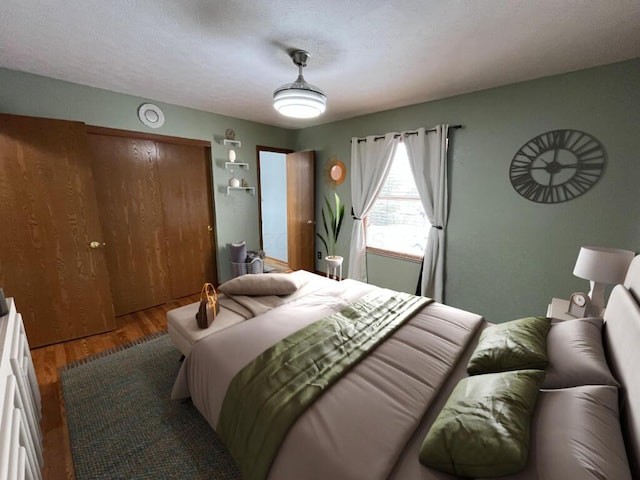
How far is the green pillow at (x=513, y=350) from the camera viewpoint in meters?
1.17

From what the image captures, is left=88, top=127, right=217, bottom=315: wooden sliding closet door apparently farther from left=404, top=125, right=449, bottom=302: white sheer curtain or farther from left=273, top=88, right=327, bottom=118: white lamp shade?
left=404, top=125, right=449, bottom=302: white sheer curtain

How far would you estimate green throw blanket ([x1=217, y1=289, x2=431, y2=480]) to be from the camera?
1.06m

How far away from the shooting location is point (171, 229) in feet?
10.8

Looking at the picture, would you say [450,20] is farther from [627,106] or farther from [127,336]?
[127,336]

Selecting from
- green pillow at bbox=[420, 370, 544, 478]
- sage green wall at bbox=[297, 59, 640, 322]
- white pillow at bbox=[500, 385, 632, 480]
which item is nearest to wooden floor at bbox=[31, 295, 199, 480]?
green pillow at bbox=[420, 370, 544, 478]

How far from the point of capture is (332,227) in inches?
152

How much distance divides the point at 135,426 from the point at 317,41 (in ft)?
8.71

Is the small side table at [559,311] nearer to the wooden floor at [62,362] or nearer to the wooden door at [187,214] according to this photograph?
the wooden floor at [62,362]

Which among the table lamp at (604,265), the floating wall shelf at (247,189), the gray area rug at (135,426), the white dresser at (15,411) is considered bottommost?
the gray area rug at (135,426)

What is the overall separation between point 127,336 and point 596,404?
131 inches

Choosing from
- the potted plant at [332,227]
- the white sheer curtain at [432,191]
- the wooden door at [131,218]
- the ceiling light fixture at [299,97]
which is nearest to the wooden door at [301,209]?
the potted plant at [332,227]

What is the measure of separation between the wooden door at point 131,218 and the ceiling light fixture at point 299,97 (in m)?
2.08

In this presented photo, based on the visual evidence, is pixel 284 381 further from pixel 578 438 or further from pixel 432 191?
pixel 432 191

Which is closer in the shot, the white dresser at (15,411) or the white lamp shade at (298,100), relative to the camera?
the white dresser at (15,411)
